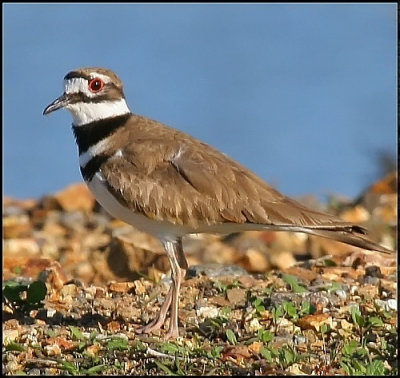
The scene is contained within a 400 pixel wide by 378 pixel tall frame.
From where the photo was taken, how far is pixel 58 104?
6.97 m

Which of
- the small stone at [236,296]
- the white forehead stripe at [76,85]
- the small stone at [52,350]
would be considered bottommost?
the small stone at [52,350]

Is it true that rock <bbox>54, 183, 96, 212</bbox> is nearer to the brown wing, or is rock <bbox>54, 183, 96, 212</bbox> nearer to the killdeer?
the killdeer

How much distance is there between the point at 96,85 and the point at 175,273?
133 cm

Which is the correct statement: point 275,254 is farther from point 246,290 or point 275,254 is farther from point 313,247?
point 246,290

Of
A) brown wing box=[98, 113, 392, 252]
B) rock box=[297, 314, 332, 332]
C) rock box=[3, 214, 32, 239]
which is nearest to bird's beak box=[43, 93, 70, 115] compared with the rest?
brown wing box=[98, 113, 392, 252]

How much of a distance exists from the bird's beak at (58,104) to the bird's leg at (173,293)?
1114mm

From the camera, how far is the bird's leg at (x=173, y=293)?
6.26 metres

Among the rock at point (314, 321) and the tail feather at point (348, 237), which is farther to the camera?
the tail feather at point (348, 237)

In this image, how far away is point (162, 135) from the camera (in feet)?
22.5

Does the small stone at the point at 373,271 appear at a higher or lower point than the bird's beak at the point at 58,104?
lower

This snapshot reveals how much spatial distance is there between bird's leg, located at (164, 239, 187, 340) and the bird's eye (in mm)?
1118

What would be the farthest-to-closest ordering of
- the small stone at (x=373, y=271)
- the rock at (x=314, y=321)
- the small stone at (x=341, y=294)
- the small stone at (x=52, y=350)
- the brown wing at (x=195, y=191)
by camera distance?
the small stone at (x=373, y=271)
the small stone at (x=341, y=294)
the brown wing at (x=195, y=191)
the rock at (x=314, y=321)
the small stone at (x=52, y=350)

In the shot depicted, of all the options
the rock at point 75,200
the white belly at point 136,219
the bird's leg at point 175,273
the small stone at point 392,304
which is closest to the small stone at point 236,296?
the bird's leg at point 175,273

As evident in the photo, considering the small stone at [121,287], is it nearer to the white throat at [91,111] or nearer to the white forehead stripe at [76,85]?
the white throat at [91,111]
